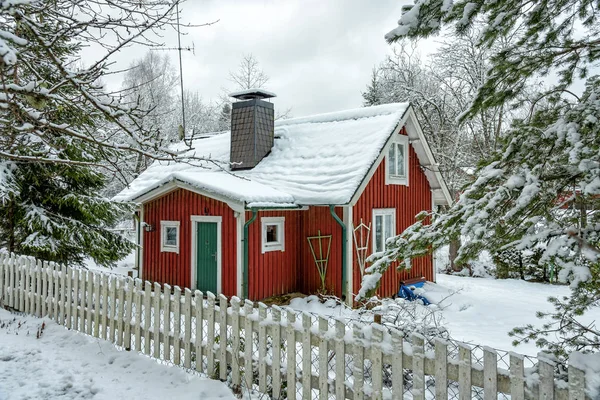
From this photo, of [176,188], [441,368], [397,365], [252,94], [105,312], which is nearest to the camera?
[441,368]

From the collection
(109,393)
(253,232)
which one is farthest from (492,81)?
(253,232)

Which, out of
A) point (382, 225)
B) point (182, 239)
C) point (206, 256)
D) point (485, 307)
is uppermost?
point (382, 225)

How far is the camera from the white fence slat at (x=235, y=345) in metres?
4.68

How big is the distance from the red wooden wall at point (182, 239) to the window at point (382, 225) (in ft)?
13.5

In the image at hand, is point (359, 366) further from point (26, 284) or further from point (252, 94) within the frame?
point (252, 94)

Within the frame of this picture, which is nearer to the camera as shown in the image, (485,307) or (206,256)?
(206,256)

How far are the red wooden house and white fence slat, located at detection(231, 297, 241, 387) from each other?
4.47m

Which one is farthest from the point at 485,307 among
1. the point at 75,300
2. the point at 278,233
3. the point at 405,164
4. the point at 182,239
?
the point at 75,300

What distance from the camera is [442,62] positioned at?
18.2 m

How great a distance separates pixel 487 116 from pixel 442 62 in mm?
3078

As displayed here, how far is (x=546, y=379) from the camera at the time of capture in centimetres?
298

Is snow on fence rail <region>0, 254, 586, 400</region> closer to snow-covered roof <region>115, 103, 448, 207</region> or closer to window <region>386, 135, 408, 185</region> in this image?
snow-covered roof <region>115, 103, 448, 207</region>

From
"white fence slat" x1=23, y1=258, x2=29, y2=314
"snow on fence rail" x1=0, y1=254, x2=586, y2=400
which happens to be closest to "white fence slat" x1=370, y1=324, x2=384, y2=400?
"snow on fence rail" x1=0, y1=254, x2=586, y2=400

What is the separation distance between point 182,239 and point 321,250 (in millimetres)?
3703
